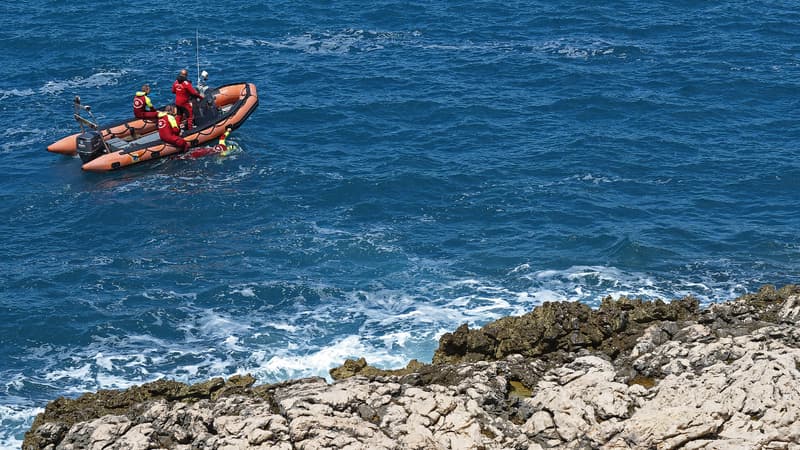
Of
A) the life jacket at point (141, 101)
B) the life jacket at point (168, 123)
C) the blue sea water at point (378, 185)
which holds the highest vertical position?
the life jacket at point (141, 101)

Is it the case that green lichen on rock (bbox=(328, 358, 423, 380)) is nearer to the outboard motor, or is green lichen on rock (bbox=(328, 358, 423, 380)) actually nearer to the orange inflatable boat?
the orange inflatable boat

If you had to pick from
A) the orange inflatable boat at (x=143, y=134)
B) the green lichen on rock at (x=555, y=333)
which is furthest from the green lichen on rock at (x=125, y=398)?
the orange inflatable boat at (x=143, y=134)

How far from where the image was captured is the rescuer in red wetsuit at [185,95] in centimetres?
4622

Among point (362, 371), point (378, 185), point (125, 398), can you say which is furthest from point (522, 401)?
point (378, 185)

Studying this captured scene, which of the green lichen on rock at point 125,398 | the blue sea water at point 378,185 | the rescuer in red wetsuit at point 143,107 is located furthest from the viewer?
the rescuer in red wetsuit at point 143,107

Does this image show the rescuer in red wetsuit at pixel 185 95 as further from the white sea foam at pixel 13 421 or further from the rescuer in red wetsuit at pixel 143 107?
the white sea foam at pixel 13 421

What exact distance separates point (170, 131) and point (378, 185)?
9.35 m

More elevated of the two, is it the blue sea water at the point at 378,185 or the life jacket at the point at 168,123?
the life jacket at the point at 168,123

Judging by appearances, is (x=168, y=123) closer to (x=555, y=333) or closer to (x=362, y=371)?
(x=362, y=371)

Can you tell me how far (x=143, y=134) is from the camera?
47500mm

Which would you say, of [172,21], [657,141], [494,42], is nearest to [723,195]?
[657,141]

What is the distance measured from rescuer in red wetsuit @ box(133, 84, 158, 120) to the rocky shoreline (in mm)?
21898

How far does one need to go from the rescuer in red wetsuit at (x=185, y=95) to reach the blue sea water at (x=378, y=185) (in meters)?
2.40

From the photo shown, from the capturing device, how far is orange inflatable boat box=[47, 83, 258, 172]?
4509 cm
